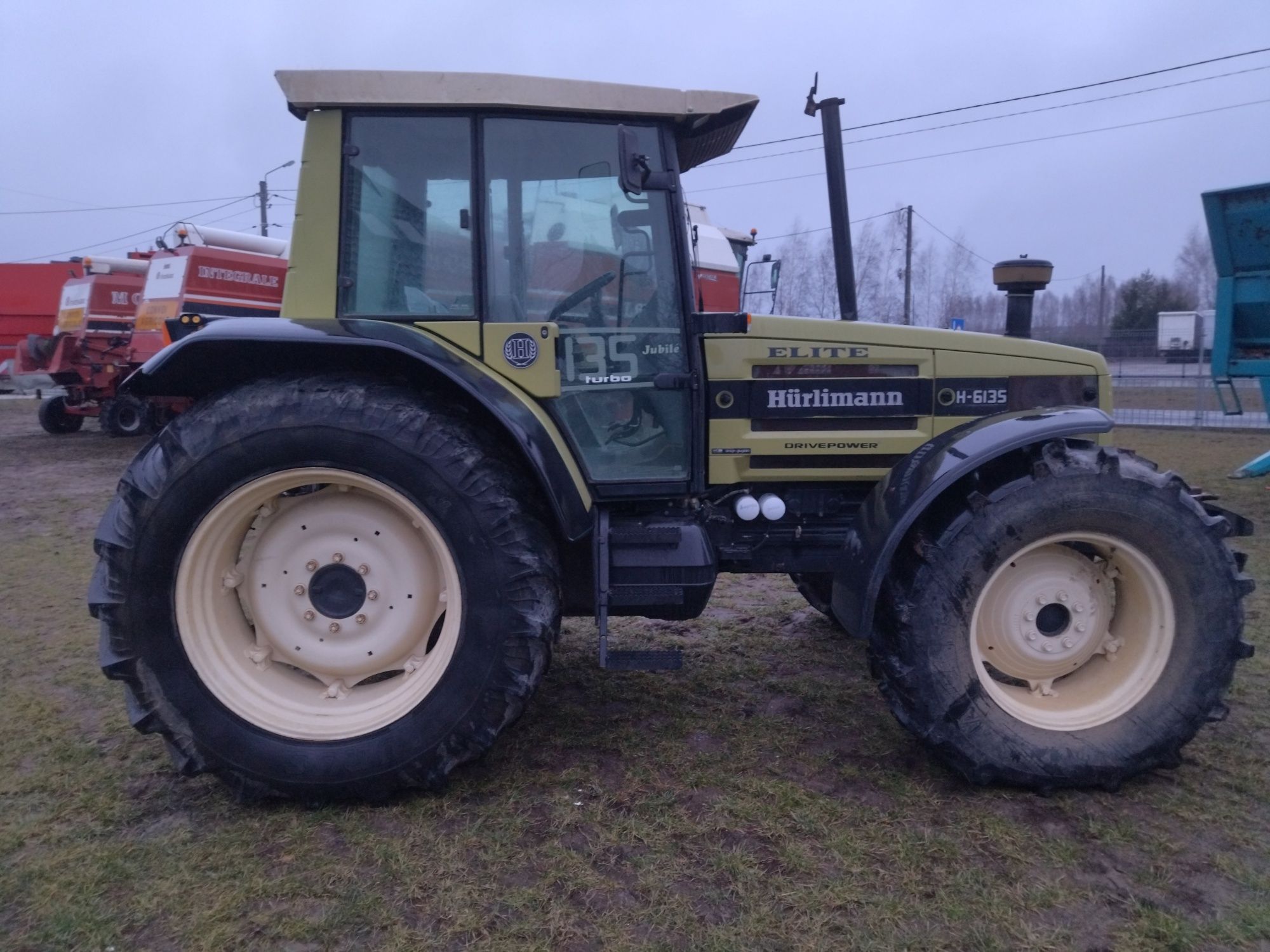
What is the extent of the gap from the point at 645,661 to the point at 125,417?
14425 millimetres

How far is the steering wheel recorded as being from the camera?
3.23 meters

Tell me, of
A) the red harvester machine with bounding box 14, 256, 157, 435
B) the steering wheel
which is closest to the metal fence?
the steering wheel

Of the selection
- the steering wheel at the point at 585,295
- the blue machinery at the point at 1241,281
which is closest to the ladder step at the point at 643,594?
the steering wheel at the point at 585,295

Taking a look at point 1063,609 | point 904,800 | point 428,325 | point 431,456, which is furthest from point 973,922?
point 428,325

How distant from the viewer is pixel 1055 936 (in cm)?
232

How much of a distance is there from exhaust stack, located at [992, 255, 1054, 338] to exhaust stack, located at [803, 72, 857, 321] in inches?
26.6

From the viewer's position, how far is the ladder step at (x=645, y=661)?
309cm

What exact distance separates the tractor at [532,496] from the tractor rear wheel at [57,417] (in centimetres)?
1435

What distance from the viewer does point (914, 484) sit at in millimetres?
3014

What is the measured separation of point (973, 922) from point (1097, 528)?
1315mm

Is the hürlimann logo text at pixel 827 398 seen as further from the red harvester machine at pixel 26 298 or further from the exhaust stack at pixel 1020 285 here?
the red harvester machine at pixel 26 298

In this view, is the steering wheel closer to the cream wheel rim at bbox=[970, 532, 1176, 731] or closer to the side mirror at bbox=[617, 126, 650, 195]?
the side mirror at bbox=[617, 126, 650, 195]

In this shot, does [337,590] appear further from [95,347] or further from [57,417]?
[57,417]

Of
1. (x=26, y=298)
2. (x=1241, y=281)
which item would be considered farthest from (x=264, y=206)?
(x=1241, y=281)
